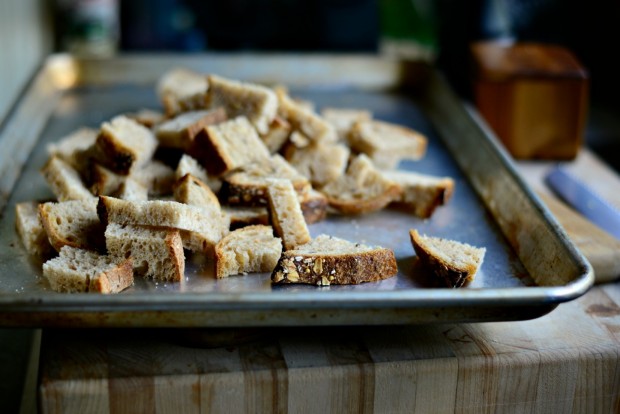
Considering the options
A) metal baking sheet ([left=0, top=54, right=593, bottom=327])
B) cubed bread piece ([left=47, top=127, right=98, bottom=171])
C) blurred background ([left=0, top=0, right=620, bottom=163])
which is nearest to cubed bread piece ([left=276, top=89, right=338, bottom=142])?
metal baking sheet ([left=0, top=54, right=593, bottom=327])

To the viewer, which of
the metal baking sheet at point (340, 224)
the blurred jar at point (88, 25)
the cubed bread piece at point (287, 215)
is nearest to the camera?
the metal baking sheet at point (340, 224)

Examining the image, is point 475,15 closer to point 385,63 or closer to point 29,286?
point 385,63

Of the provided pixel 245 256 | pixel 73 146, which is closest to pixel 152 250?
pixel 245 256

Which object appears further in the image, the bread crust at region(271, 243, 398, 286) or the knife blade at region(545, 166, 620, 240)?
the knife blade at region(545, 166, 620, 240)

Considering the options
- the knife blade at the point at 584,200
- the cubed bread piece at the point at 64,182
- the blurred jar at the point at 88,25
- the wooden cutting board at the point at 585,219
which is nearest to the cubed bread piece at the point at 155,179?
the cubed bread piece at the point at 64,182

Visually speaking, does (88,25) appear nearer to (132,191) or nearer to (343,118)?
(343,118)

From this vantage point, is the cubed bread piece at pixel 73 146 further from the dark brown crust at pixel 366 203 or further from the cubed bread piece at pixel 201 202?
the dark brown crust at pixel 366 203

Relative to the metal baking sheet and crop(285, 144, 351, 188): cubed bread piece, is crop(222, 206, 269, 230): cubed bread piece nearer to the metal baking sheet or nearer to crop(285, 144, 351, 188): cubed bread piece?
the metal baking sheet
